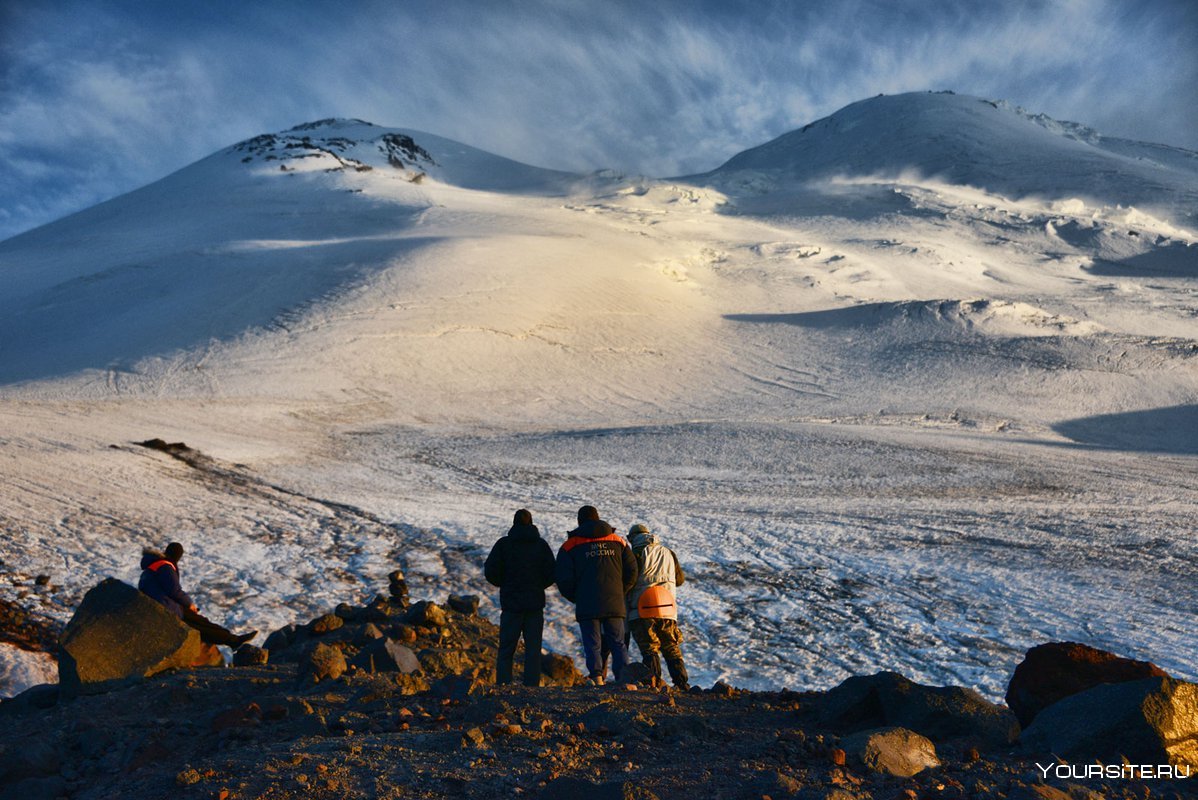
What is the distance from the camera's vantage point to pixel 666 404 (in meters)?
29.7

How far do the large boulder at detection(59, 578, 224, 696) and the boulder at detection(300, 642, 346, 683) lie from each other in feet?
4.03

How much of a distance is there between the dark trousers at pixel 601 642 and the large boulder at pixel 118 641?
310cm

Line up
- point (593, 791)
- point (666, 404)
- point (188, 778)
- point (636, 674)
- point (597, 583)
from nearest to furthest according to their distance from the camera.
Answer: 1. point (593, 791)
2. point (188, 778)
3. point (636, 674)
4. point (597, 583)
5. point (666, 404)

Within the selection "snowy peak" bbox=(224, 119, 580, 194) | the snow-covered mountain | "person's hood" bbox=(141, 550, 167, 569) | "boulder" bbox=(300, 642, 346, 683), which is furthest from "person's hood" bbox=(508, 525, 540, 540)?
"snowy peak" bbox=(224, 119, 580, 194)

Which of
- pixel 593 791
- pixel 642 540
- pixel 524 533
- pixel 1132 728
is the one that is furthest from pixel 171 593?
pixel 1132 728

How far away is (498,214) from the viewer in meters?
63.9

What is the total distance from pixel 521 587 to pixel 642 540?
109 cm

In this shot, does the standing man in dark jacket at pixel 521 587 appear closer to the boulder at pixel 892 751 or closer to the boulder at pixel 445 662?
the boulder at pixel 445 662

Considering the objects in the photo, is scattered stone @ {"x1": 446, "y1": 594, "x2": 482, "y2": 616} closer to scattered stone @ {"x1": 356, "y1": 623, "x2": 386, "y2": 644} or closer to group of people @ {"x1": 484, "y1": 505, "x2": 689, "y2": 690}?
scattered stone @ {"x1": 356, "y1": 623, "x2": 386, "y2": 644}

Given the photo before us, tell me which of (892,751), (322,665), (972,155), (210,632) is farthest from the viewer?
(972,155)

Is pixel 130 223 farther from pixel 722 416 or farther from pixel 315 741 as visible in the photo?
pixel 315 741

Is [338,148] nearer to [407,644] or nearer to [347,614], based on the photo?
[347,614]

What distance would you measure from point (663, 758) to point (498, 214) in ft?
204

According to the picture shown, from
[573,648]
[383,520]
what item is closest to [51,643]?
[573,648]
